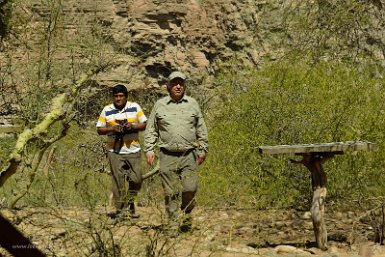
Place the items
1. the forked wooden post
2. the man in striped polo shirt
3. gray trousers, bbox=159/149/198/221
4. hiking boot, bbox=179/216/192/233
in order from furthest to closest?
1. the man in striped polo shirt
2. gray trousers, bbox=159/149/198/221
3. the forked wooden post
4. hiking boot, bbox=179/216/192/233

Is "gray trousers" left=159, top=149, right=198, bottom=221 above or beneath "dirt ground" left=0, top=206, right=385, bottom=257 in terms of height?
above

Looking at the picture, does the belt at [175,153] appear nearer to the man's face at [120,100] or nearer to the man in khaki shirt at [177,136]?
the man in khaki shirt at [177,136]

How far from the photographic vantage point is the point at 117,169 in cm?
699

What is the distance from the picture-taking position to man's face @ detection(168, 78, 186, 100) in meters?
6.55

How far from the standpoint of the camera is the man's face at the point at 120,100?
22.6 ft

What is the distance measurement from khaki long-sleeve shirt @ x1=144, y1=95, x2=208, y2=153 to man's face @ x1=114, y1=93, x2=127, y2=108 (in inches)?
15.5

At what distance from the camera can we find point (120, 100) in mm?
6914

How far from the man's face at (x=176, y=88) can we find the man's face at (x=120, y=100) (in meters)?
0.52

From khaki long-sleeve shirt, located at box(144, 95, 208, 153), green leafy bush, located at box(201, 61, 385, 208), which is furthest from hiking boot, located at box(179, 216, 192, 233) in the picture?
green leafy bush, located at box(201, 61, 385, 208)

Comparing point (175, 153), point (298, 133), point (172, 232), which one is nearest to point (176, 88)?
point (175, 153)

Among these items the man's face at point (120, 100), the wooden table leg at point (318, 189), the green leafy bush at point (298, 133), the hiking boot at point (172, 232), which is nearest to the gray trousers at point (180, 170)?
the man's face at point (120, 100)

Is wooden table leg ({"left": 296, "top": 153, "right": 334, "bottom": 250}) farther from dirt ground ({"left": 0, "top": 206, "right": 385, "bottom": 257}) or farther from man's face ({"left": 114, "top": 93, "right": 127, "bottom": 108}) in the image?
man's face ({"left": 114, "top": 93, "right": 127, "bottom": 108})

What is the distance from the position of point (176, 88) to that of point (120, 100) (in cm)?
62

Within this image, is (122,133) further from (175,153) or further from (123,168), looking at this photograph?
(175,153)
